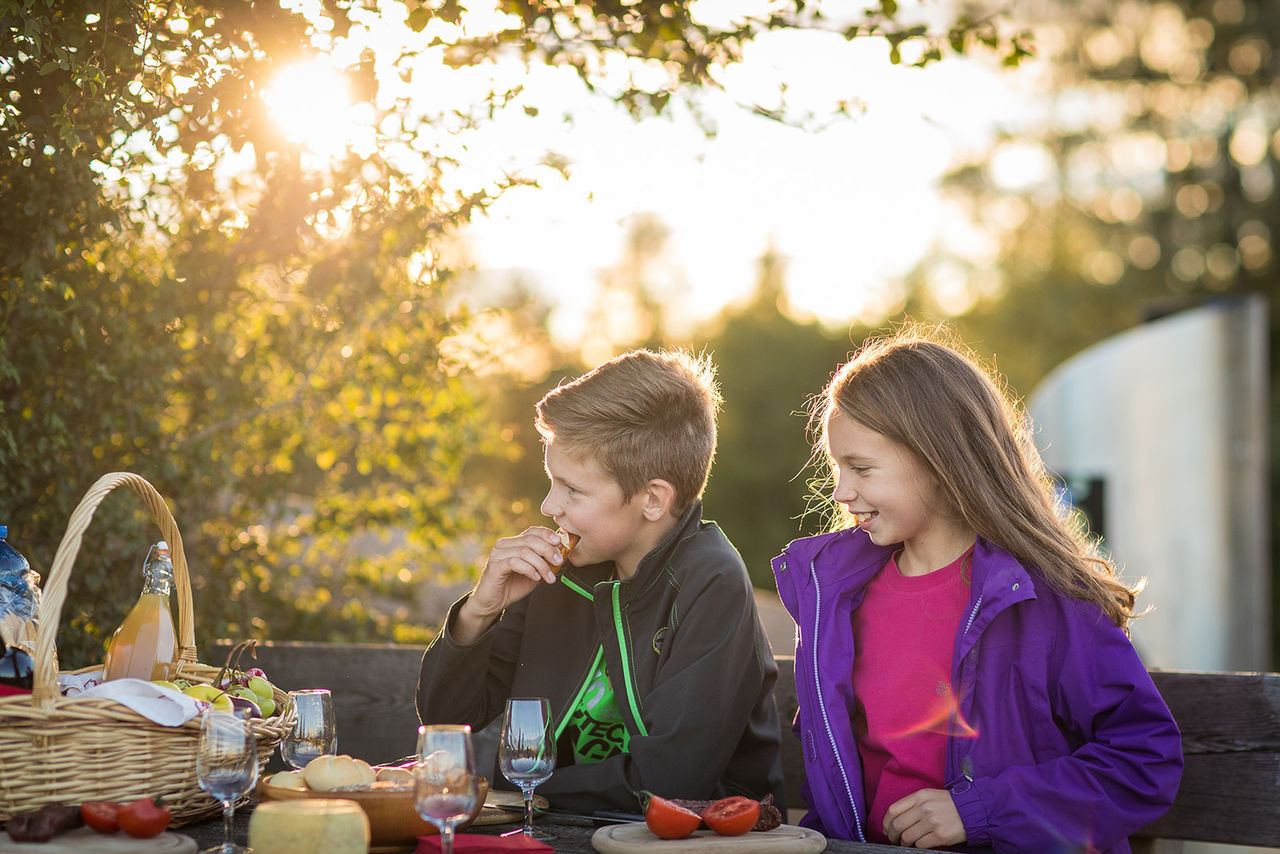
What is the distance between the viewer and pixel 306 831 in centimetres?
185

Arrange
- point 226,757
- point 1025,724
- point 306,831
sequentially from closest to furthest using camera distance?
point 306,831
point 226,757
point 1025,724

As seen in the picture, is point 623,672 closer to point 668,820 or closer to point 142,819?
point 668,820

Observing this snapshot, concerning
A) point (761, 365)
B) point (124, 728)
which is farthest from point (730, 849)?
point (761, 365)

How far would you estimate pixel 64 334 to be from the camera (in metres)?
3.44

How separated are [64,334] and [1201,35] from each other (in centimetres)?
2138

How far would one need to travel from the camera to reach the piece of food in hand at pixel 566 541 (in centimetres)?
293

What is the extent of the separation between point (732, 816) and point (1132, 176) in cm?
2250

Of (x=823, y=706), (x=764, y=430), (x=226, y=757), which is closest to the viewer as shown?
(x=226, y=757)

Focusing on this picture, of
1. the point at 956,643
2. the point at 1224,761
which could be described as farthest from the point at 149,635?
the point at 1224,761

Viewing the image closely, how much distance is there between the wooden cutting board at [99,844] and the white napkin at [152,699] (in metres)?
0.19

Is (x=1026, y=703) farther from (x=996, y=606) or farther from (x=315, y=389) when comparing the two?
(x=315, y=389)

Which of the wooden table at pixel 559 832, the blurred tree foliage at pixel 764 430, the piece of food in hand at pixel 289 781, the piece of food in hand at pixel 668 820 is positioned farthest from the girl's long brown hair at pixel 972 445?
the blurred tree foliage at pixel 764 430

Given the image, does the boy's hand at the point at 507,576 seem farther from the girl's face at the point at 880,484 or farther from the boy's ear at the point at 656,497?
the girl's face at the point at 880,484

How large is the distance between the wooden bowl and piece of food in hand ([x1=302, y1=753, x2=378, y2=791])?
0.01 meters
